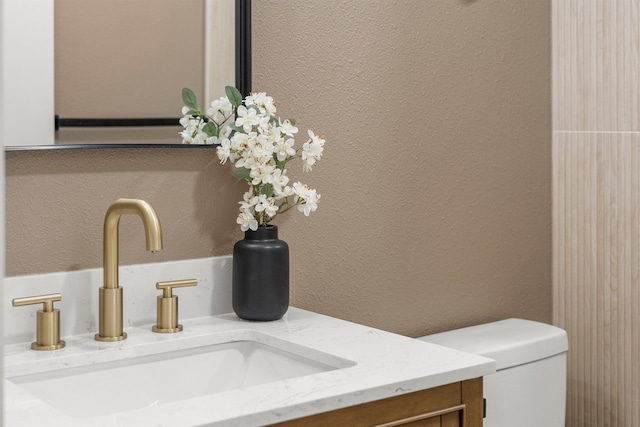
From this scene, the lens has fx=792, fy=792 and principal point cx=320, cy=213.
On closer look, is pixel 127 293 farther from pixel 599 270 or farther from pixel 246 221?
pixel 599 270

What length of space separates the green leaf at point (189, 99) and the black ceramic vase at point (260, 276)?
247 millimetres

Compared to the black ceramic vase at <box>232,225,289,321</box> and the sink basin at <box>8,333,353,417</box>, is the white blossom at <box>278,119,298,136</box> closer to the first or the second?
the black ceramic vase at <box>232,225,289,321</box>

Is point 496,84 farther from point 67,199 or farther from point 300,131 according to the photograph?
point 67,199

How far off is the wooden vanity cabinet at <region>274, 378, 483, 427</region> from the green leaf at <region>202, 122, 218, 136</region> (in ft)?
1.98

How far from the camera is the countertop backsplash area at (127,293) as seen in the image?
1259mm

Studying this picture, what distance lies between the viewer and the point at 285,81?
1.54 m

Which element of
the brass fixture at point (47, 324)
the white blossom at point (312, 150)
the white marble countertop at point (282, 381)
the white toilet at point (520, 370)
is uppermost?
the white blossom at point (312, 150)

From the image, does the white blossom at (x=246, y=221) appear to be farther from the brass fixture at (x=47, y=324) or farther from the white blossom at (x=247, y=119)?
the brass fixture at (x=47, y=324)

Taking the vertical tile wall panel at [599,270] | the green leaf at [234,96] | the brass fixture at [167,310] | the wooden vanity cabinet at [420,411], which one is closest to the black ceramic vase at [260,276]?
the brass fixture at [167,310]

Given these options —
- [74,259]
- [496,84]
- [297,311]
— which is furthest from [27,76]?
[496,84]

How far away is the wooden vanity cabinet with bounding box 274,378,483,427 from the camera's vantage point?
1031 mm

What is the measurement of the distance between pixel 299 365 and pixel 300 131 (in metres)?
0.51

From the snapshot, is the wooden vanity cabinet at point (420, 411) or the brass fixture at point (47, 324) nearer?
the wooden vanity cabinet at point (420, 411)

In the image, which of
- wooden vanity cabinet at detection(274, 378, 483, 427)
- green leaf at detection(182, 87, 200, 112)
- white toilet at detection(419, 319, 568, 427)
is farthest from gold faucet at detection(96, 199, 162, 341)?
white toilet at detection(419, 319, 568, 427)
